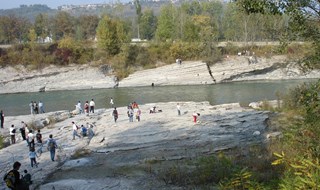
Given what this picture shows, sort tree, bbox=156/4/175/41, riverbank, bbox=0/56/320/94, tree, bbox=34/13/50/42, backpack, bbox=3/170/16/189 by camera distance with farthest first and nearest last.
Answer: tree, bbox=34/13/50/42 < tree, bbox=156/4/175/41 < riverbank, bbox=0/56/320/94 < backpack, bbox=3/170/16/189

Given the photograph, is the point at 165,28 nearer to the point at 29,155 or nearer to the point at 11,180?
the point at 29,155

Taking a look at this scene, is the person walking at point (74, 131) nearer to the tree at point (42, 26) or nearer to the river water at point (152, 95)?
the river water at point (152, 95)

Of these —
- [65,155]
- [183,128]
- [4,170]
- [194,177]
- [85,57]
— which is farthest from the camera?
[85,57]

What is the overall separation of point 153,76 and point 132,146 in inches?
1478

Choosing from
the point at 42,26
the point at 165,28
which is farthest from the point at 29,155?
the point at 42,26

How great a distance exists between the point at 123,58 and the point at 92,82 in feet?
26.2

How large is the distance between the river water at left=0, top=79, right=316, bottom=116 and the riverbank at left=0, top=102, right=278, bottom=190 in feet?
41.4

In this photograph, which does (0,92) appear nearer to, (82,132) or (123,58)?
(123,58)

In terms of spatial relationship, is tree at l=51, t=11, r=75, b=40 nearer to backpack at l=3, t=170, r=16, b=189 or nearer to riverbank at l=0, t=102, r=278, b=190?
riverbank at l=0, t=102, r=278, b=190

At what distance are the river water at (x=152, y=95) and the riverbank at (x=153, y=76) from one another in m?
2.76

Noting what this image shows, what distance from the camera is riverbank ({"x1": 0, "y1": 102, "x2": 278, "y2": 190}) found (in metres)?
15.1

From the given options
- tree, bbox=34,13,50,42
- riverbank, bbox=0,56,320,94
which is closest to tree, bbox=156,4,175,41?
riverbank, bbox=0,56,320,94

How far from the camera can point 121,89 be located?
54.2 metres

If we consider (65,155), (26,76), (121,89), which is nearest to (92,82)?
(121,89)
